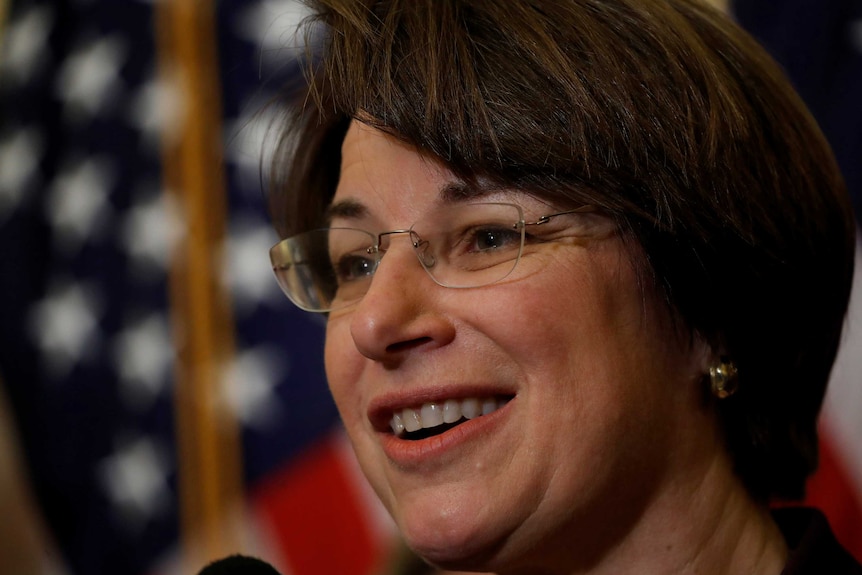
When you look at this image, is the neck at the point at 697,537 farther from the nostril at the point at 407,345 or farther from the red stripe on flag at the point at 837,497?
the red stripe on flag at the point at 837,497

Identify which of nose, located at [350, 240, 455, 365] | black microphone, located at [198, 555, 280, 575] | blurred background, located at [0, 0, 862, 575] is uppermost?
nose, located at [350, 240, 455, 365]

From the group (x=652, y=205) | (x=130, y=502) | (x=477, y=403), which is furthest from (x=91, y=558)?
(x=652, y=205)

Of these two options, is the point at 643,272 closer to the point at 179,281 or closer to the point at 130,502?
the point at 179,281

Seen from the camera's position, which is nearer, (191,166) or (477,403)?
(477,403)

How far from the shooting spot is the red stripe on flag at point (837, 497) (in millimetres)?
1629

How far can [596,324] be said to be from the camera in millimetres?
912

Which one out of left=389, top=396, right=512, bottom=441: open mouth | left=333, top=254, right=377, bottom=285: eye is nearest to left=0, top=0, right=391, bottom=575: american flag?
left=333, top=254, right=377, bottom=285: eye

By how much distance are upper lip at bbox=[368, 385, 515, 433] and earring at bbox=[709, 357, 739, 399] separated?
27cm

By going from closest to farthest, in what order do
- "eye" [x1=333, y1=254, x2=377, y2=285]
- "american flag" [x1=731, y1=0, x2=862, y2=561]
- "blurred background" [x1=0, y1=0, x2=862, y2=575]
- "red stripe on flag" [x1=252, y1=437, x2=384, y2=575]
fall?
"eye" [x1=333, y1=254, x2=377, y2=285]
"american flag" [x1=731, y1=0, x2=862, y2=561]
"red stripe on flag" [x1=252, y1=437, x2=384, y2=575]
"blurred background" [x1=0, y1=0, x2=862, y2=575]

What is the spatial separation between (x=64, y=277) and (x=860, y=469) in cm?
221

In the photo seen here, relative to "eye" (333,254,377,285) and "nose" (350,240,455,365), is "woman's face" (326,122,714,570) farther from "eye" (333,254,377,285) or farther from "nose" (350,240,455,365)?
"eye" (333,254,377,285)

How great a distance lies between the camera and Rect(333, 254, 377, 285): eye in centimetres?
110

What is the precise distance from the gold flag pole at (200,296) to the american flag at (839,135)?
4.61 ft

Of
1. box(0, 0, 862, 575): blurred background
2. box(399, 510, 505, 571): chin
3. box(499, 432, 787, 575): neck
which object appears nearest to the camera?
box(399, 510, 505, 571): chin
